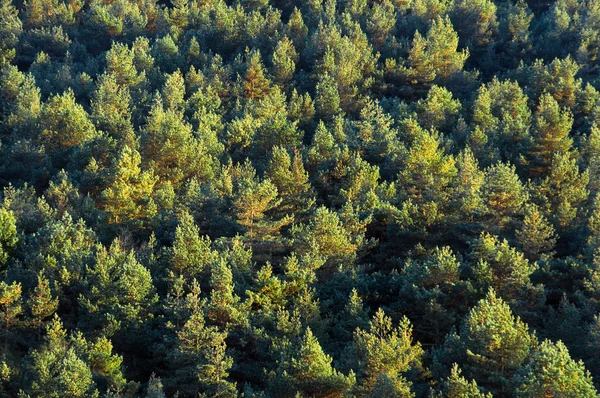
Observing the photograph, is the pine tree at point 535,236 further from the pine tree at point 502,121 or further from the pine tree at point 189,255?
the pine tree at point 189,255

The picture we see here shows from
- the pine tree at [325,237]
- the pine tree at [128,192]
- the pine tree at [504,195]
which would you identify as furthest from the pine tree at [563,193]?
the pine tree at [128,192]

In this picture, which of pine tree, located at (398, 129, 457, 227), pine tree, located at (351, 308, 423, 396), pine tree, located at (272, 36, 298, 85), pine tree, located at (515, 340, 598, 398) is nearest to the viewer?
pine tree, located at (515, 340, 598, 398)

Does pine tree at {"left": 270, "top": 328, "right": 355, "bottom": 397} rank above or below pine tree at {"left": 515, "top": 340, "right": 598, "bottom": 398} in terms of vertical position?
above

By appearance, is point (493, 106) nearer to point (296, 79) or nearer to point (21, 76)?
point (296, 79)

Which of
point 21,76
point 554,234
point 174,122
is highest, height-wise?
point 21,76

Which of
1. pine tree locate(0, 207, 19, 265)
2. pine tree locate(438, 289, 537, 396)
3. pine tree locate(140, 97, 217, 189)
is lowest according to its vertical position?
pine tree locate(438, 289, 537, 396)

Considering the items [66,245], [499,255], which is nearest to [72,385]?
[66,245]

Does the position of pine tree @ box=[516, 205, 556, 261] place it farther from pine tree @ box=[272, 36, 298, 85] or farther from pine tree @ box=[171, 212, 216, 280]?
pine tree @ box=[272, 36, 298, 85]

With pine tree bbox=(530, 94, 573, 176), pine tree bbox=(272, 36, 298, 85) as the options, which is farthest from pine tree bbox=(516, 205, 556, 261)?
pine tree bbox=(272, 36, 298, 85)
